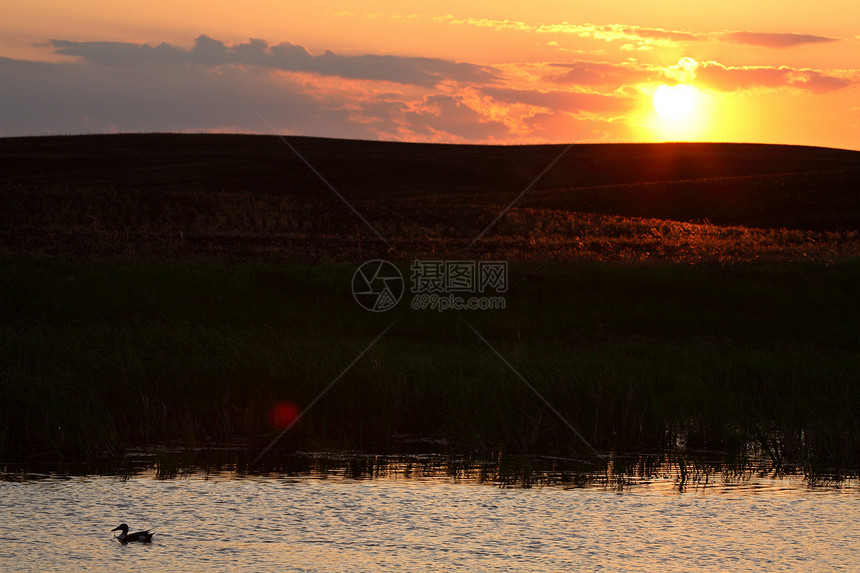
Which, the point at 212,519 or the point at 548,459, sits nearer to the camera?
the point at 212,519

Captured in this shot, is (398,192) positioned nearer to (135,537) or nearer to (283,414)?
(283,414)

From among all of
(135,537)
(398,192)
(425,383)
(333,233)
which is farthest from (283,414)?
(398,192)

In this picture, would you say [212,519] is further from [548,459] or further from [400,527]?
[548,459]

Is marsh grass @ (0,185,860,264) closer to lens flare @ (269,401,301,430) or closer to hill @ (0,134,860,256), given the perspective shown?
hill @ (0,134,860,256)

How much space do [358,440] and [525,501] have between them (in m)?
4.13

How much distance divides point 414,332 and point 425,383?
909cm

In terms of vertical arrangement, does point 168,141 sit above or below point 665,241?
above

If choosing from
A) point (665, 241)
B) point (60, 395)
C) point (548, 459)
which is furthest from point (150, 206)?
point (548, 459)

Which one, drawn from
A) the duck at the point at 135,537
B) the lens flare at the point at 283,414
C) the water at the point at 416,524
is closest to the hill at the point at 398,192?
the lens flare at the point at 283,414

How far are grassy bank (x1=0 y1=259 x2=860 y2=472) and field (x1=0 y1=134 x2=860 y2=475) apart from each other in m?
0.05

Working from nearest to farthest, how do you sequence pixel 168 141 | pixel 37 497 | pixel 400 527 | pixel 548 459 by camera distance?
1. pixel 400 527
2. pixel 37 497
3. pixel 548 459
4. pixel 168 141

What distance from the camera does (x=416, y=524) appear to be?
10.8 meters

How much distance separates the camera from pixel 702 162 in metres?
99.2

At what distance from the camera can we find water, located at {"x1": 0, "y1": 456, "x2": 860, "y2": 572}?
9586 mm
